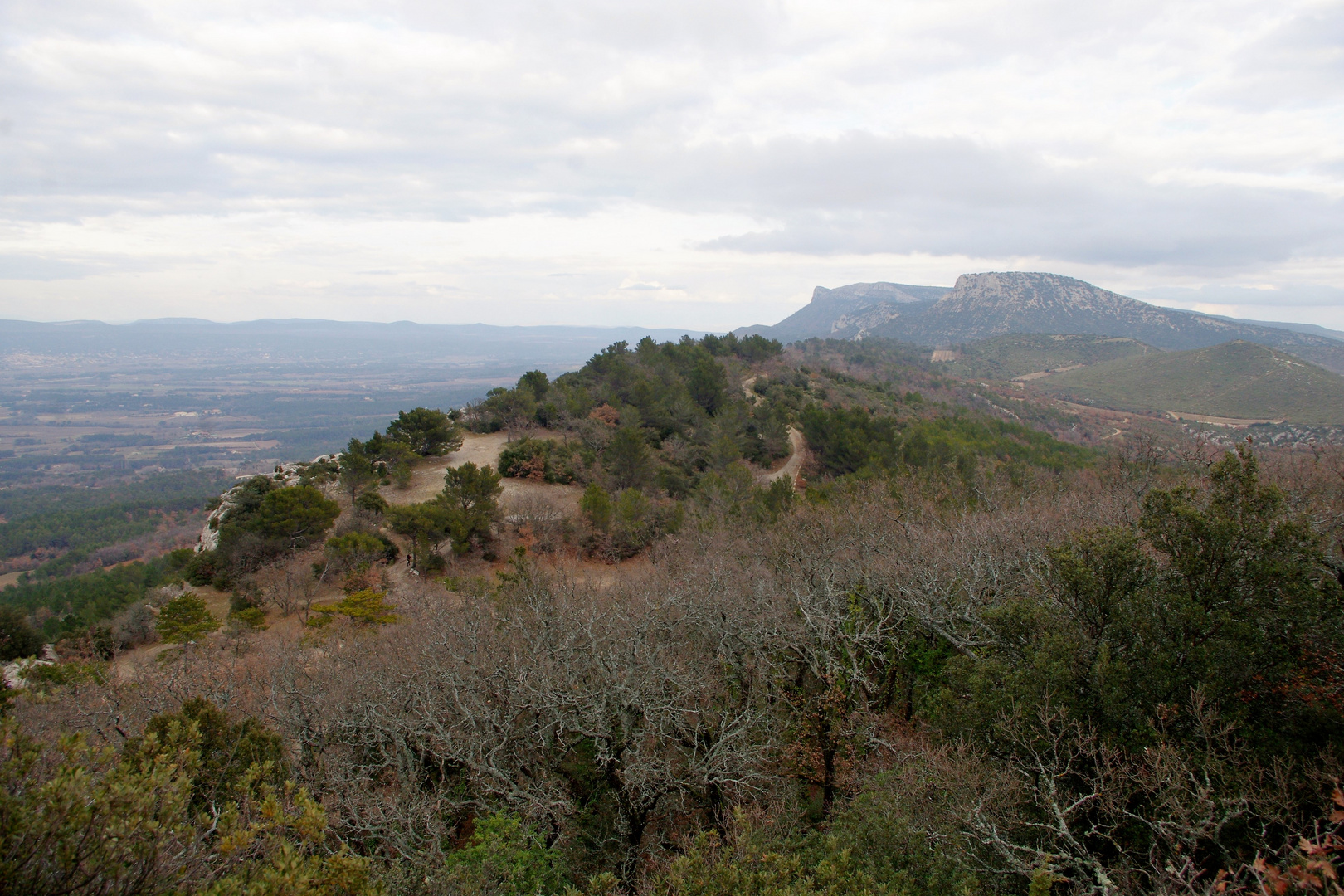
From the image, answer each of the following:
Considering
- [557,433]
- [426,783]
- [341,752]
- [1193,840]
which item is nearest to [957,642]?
[1193,840]

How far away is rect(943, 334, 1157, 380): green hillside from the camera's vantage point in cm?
11500

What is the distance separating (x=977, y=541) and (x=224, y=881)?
15201 millimetres

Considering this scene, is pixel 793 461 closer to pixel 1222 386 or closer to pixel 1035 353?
pixel 1222 386

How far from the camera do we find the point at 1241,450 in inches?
327

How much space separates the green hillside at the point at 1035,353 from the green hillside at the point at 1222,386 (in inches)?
634

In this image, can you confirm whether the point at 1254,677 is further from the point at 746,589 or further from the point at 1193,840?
the point at 746,589

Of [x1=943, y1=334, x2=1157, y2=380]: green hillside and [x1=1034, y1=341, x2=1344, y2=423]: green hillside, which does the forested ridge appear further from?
[x1=943, y1=334, x2=1157, y2=380]: green hillside

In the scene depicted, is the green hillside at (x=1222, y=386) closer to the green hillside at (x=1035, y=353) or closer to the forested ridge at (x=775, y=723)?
the green hillside at (x=1035, y=353)

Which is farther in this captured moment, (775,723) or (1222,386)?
(1222,386)

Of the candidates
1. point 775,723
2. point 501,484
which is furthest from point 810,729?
point 501,484

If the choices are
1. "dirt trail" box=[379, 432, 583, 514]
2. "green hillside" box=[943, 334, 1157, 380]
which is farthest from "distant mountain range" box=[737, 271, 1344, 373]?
"dirt trail" box=[379, 432, 583, 514]

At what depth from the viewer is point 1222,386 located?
7500 centimetres

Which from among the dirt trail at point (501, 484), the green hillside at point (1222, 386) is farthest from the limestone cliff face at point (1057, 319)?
the dirt trail at point (501, 484)

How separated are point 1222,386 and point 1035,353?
51.0 meters
